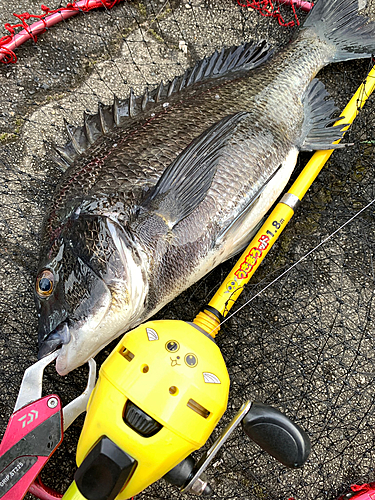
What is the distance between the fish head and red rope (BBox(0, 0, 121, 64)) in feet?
4.46

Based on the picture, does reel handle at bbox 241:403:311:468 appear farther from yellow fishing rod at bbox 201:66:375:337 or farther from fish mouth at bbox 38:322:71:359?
fish mouth at bbox 38:322:71:359

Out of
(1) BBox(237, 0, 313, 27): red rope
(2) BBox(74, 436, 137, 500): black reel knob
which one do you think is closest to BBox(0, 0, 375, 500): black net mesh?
(1) BBox(237, 0, 313, 27): red rope

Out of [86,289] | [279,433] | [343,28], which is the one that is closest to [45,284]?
[86,289]

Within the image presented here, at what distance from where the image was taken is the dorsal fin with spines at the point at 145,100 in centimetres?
184

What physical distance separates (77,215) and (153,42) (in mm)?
1407

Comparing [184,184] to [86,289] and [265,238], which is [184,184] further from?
[86,289]

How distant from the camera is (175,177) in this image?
160 cm

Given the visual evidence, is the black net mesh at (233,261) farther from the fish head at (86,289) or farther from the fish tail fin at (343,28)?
the fish head at (86,289)

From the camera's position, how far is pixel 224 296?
1.67m

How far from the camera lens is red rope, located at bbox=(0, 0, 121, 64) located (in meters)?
2.16

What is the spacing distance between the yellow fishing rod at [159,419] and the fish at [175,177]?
12.8 inches

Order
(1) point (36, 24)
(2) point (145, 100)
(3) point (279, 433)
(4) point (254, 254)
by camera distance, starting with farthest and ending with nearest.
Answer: (1) point (36, 24) < (2) point (145, 100) < (4) point (254, 254) < (3) point (279, 433)

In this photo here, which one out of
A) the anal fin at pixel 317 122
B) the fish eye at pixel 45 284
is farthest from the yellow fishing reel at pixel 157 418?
the anal fin at pixel 317 122

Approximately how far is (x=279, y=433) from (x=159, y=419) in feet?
1.48
